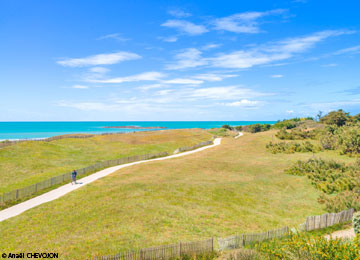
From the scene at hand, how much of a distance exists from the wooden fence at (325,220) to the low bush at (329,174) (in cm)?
1265

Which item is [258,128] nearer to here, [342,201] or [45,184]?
[342,201]

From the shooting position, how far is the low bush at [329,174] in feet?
118

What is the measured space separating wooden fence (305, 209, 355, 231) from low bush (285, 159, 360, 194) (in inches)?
498

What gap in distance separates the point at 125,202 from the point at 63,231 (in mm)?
7756

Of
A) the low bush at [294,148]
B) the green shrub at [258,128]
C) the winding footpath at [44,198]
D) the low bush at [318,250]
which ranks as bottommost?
the winding footpath at [44,198]

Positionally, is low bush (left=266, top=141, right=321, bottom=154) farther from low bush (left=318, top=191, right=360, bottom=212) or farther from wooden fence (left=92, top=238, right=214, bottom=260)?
wooden fence (left=92, top=238, right=214, bottom=260)

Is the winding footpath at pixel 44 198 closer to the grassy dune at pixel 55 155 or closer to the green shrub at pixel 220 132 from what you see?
the grassy dune at pixel 55 155

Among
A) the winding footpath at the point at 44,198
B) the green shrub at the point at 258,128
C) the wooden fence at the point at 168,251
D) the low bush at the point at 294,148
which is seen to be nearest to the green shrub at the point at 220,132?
the green shrub at the point at 258,128

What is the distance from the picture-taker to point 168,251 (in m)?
16.6

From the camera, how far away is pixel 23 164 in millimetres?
52250

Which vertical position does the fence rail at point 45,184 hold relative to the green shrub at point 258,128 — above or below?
below

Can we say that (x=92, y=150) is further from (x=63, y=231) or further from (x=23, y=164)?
(x=63, y=231)

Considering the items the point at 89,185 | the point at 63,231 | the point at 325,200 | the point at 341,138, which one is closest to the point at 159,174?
the point at 89,185

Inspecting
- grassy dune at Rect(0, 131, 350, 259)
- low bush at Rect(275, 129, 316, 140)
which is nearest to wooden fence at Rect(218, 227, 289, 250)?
grassy dune at Rect(0, 131, 350, 259)
